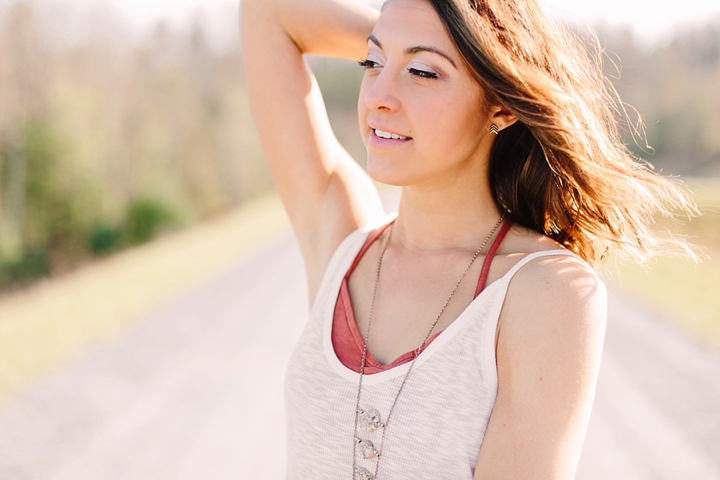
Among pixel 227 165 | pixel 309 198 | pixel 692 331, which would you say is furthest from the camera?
pixel 227 165

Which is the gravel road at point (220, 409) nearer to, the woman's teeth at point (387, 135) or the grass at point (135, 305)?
the grass at point (135, 305)

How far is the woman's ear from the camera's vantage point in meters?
1.61

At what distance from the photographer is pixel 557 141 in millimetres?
1562

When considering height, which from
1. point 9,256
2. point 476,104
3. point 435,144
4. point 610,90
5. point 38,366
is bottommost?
point 9,256

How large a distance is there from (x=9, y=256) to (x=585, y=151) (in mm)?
23982

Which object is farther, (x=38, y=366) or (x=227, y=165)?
(x=227, y=165)

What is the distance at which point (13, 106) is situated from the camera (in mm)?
23312

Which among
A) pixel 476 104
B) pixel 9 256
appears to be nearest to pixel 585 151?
pixel 476 104

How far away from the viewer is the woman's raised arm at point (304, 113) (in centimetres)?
198

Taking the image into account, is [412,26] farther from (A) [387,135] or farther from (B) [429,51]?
(A) [387,135]

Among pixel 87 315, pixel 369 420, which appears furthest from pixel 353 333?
pixel 87 315

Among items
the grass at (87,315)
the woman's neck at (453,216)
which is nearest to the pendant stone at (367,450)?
the woman's neck at (453,216)

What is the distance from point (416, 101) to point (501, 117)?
0.78ft

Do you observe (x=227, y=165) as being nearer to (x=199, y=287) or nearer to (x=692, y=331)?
(x=199, y=287)
